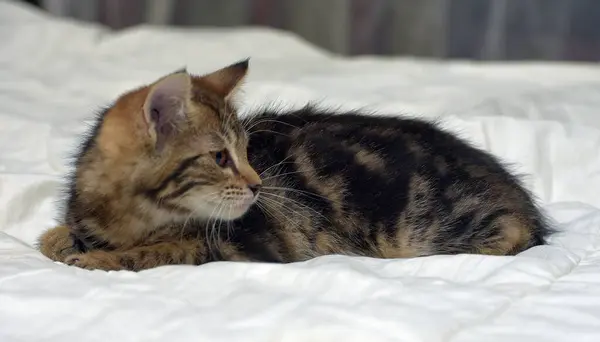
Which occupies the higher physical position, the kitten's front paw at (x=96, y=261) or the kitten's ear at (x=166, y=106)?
the kitten's ear at (x=166, y=106)

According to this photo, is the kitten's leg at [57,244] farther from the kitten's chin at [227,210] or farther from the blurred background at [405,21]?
the blurred background at [405,21]

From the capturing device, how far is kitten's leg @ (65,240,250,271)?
53.1 inches

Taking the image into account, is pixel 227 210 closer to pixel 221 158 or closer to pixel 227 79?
pixel 221 158

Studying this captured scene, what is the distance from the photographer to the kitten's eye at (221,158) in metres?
1.42

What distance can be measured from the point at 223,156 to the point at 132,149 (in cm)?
16

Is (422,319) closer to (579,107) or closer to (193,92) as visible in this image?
(193,92)

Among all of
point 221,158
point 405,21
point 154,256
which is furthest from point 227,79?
point 405,21

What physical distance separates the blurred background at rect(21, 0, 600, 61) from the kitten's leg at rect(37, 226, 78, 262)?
224cm

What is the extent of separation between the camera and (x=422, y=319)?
3.58 ft

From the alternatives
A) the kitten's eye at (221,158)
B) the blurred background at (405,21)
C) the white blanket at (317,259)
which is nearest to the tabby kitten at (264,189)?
the kitten's eye at (221,158)

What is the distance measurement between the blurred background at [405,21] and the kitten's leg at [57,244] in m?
2.24

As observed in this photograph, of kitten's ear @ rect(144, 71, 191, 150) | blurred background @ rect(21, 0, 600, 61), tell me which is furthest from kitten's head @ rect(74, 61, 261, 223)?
blurred background @ rect(21, 0, 600, 61)

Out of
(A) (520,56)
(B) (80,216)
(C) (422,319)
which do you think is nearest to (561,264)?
(C) (422,319)

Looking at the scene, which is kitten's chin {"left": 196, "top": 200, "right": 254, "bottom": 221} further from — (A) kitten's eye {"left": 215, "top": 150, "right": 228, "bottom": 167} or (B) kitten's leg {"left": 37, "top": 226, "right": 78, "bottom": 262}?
(B) kitten's leg {"left": 37, "top": 226, "right": 78, "bottom": 262}
